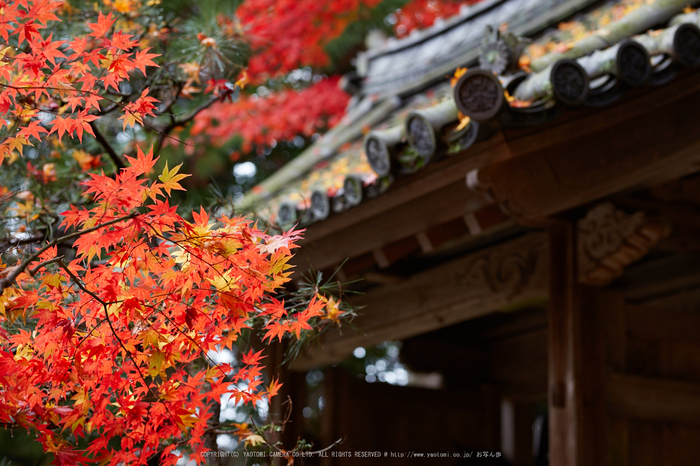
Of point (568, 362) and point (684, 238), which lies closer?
point (568, 362)

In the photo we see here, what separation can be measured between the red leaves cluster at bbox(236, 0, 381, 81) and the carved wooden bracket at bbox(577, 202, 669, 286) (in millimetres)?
5913

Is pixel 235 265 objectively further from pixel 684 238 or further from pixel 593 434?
pixel 684 238

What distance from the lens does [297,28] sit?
9344mm

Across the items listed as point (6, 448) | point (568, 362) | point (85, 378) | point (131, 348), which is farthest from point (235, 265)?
point (6, 448)

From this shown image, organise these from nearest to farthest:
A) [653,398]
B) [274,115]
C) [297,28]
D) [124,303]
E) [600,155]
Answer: [124,303]
[600,155]
[653,398]
[274,115]
[297,28]

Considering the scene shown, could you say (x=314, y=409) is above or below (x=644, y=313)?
below

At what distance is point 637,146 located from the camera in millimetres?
2920

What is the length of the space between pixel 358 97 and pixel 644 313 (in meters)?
3.68

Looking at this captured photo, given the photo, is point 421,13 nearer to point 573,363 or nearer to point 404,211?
point 404,211

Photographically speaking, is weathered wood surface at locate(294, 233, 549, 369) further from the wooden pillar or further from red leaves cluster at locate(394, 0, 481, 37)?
red leaves cluster at locate(394, 0, 481, 37)

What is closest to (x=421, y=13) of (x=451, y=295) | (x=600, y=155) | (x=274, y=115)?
(x=274, y=115)

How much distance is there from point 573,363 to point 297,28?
24.2ft

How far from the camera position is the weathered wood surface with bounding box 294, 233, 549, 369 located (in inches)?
140

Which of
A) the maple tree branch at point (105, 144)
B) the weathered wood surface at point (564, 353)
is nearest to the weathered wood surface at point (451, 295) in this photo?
the weathered wood surface at point (564, 353)
